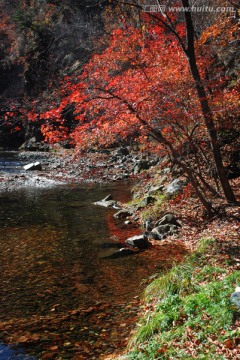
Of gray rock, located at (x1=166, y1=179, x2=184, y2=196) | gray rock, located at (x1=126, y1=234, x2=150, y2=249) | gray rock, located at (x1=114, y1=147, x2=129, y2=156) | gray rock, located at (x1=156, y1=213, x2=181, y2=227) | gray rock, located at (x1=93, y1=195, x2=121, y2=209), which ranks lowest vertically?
gray rock, located at (x1=126, y1=234, x2=150, y2=249)

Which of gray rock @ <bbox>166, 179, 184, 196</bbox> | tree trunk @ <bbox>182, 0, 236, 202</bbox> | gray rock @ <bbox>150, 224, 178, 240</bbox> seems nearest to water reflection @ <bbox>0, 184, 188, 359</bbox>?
gray rock @ <bbox>150, 224, 178, 240</bbox>

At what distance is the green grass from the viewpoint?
4652mm

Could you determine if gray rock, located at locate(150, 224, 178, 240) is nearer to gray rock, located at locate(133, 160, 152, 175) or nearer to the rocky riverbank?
the rocky riverbank

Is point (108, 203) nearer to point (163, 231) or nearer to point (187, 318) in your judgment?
point (163, 231)

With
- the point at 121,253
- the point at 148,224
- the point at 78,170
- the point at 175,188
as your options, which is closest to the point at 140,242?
the point at 121,253

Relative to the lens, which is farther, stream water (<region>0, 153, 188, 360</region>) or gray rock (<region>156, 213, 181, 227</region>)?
gray rock (<region>156, 213, 181, 227</region>)

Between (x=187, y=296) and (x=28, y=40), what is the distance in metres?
57.3

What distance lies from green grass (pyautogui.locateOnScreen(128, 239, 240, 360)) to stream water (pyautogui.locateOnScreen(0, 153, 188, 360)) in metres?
0.59

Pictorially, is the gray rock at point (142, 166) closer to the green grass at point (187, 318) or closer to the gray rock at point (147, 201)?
the gray rock at point (147, 201)

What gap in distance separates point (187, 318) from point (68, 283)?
135 inches

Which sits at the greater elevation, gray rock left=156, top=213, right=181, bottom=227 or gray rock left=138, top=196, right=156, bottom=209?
gray rock left=138, top=196, right=156, bottom=209

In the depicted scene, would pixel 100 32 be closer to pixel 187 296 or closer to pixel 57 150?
pixel 57 150

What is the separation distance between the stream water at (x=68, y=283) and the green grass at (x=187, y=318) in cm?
59

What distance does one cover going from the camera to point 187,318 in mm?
5410
